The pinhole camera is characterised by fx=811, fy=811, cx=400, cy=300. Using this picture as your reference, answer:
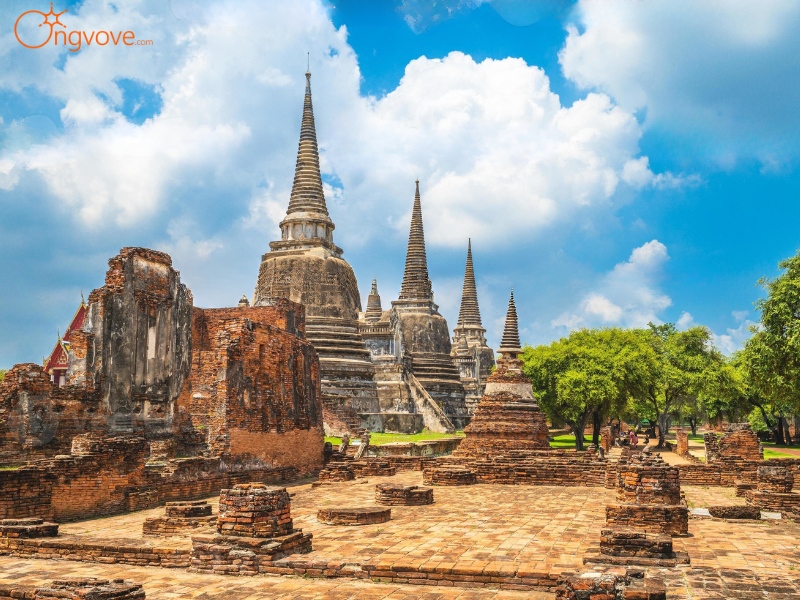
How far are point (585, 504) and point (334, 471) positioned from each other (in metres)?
6.61

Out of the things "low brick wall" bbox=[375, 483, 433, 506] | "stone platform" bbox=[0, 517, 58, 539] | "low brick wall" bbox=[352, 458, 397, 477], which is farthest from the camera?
"low brick wall" bbox=[352, 458, 397, 477]

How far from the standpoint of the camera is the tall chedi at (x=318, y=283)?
35.9 metres

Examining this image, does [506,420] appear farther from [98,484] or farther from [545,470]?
[98,484]

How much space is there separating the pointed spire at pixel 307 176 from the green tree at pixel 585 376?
12904 mm

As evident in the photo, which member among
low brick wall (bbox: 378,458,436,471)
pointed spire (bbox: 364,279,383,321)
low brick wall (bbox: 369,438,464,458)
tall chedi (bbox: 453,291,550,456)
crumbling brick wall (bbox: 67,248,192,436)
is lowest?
low brick wall (bbox: 378,458,436,471)

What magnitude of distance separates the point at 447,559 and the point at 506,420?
571 inches

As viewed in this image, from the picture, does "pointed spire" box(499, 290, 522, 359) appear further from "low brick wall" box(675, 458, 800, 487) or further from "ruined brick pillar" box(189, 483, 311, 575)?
"ruined brick pillar" box(189, 483, 311, 575)

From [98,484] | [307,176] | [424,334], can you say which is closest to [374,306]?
[424,334]

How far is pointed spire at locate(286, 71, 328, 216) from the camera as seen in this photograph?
40438mm

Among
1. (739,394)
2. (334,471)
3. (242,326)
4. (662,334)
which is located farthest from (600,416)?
(242,326)

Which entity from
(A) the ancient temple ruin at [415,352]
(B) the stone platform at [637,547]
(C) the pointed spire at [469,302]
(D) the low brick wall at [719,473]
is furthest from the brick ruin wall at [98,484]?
(C) the pointed spire at [469,302]

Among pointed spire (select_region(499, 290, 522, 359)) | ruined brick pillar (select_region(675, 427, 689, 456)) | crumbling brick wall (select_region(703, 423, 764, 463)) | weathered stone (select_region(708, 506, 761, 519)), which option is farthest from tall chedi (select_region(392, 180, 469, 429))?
weathered stone (select_region(708, 506, 761, 519))

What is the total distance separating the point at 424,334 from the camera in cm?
4697

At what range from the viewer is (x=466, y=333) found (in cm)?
6356
